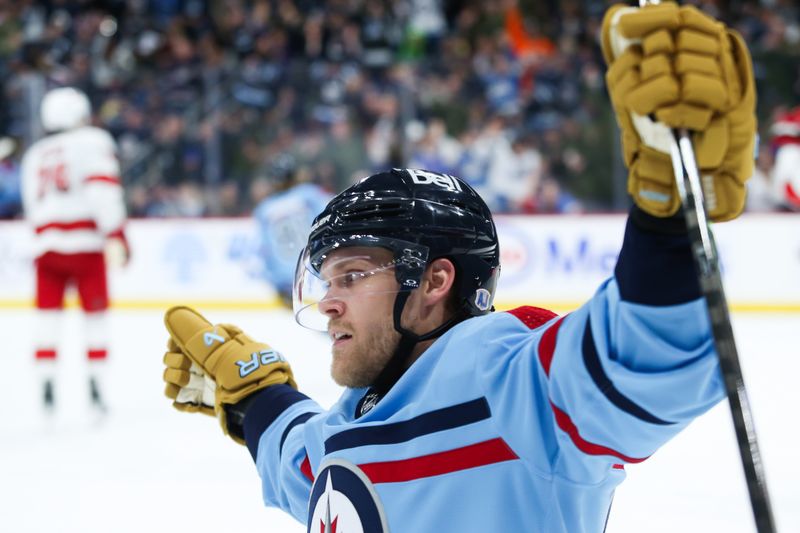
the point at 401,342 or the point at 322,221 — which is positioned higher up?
the point at 322,221

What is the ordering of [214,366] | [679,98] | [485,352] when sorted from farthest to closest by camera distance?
[214,366], [485,352], [679,98]

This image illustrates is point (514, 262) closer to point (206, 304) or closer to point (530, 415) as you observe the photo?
point (206, 304)

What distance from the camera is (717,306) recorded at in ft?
3.01

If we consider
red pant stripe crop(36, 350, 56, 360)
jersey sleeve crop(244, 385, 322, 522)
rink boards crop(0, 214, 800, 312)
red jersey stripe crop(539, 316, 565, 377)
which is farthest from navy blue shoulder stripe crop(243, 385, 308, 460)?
rink boards crop(0, 214, 800, 312)

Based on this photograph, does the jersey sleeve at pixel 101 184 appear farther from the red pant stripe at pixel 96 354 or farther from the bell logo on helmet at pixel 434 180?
the bell logo on helmet at pixel 434 180

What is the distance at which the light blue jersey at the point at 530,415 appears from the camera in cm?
96

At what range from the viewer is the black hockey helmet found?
1458 millimetres

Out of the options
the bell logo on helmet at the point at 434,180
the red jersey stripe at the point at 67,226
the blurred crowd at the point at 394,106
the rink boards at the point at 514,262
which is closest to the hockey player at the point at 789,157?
the rink boards at the point at 514,262

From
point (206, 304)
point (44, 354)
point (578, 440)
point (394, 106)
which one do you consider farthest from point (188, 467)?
point (394, 106)

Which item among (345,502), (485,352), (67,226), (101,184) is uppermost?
(101,184)

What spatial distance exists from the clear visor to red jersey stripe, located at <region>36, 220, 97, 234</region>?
3446 mm

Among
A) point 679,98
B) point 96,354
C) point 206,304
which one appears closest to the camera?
point 679,98

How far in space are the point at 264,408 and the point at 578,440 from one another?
3.04ft

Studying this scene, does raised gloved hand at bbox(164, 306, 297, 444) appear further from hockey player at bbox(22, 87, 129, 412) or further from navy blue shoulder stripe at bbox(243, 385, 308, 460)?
hockey player at bbox(22, 87, 129, 412)
